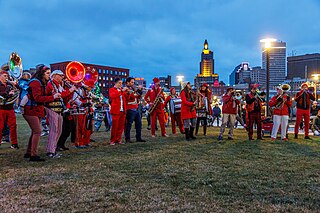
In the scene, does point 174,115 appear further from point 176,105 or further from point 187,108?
point 187,108

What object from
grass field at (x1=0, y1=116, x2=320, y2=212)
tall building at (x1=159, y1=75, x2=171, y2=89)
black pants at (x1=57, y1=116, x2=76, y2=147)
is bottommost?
grass field at (x1=0, y1=116, x2=320, y2=212)

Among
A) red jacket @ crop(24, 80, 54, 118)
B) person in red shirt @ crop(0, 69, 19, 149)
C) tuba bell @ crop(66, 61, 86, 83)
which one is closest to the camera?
red jacket @ crop(24, 80, 54, 118)

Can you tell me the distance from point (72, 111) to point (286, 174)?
5579 mm

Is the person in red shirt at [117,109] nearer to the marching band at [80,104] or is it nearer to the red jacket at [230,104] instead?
the marching band at [80,104]

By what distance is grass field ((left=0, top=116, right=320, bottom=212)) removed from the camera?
3.63m

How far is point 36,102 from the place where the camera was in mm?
6344

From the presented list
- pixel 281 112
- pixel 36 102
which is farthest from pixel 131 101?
pixel 281 112

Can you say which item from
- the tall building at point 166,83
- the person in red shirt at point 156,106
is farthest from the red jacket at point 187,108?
the tall building at point 166,83

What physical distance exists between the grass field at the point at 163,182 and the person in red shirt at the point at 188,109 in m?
2.49

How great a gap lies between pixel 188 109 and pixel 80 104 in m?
3.44

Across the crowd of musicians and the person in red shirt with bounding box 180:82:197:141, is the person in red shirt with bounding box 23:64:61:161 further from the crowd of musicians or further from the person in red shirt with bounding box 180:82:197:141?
the person in red shirt with bounding box 180:82:197:141

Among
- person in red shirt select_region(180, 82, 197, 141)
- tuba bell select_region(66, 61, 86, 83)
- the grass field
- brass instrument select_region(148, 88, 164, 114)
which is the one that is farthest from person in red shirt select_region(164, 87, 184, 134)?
the grass field

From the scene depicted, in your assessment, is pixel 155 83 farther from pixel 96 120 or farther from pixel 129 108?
pixel 96 120

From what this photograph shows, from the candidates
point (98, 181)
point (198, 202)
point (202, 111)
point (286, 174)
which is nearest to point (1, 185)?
point (98, 181)
